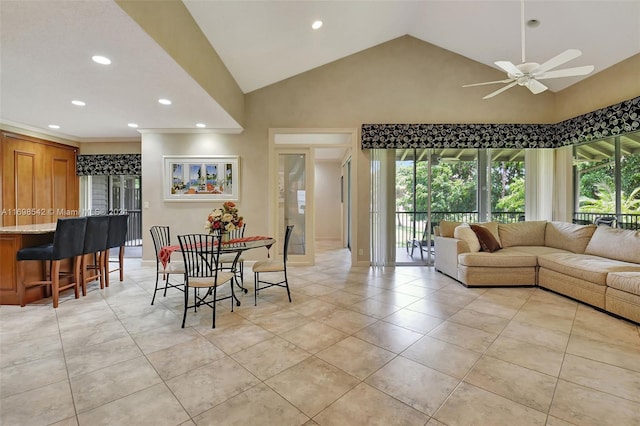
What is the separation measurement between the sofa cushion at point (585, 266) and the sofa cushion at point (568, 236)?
0.37m

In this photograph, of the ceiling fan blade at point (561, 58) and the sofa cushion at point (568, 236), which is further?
the sofa cushion at point (568, 236)

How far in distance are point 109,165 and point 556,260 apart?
809 centimetres

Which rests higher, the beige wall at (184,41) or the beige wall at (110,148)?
the beige wall at (184,41)

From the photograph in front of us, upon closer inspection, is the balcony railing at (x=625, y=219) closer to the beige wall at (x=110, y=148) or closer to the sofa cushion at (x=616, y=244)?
the sofa cushion at (x=616, y=244)

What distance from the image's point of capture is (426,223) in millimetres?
5574

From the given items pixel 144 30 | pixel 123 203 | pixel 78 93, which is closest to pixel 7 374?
pixel 144 30

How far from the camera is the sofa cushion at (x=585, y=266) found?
3.21 meters

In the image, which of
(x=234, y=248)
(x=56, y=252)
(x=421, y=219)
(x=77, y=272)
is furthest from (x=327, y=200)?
(x=56, y=252)

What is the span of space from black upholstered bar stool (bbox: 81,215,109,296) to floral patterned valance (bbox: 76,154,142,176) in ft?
7.74

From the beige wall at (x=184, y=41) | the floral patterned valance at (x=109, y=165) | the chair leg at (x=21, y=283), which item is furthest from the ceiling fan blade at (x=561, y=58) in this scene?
the floral patterned valance at (x=109, y=165)

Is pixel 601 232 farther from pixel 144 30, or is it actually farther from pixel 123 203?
pixel 123 203

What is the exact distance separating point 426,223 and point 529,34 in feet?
10.7

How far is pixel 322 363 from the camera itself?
2.17 m

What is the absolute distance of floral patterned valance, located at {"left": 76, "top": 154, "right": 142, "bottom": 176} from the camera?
6055mm
